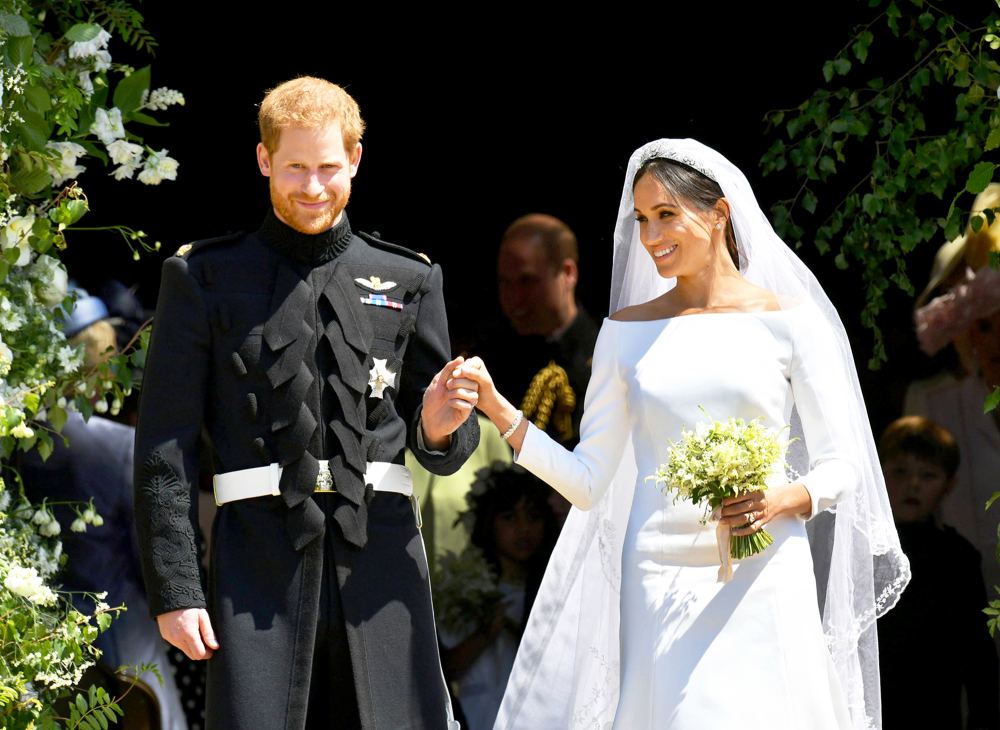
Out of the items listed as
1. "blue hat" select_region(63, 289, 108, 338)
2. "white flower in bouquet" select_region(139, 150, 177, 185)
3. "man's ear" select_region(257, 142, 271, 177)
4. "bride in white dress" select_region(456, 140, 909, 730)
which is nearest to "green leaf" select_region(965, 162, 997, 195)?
"bride in white dress" select_region(456, 140, 909, 730)

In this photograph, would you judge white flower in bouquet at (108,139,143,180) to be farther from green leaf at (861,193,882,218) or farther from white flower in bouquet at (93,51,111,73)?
green leaf at (861,193,882,218)

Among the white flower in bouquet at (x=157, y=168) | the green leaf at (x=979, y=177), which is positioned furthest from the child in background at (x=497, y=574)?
the green leaf at (x=979, y=177)

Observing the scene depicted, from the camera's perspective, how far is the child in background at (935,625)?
17.9ft

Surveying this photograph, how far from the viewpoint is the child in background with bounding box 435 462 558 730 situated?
18.8 ft

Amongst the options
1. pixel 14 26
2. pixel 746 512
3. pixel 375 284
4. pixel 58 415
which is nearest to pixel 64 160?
pixel 14 26

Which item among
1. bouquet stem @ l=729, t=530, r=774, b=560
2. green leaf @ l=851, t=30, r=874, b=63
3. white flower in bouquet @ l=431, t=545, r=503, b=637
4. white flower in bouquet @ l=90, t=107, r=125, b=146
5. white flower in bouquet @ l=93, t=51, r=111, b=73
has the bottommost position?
white flower in bouquet @ l=431, t=545, r=503, b=637

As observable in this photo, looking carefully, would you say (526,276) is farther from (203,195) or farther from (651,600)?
(651,600)

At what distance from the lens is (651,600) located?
3791 mm

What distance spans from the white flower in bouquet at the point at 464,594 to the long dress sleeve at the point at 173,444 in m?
2.31

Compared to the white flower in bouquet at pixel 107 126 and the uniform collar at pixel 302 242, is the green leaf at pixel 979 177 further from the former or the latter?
the white flower in bouquet at pixel 107 126

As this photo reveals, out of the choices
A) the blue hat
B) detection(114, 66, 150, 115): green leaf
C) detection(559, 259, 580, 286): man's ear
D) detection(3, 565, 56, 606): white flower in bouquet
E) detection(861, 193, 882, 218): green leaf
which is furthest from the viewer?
detection(559, 259, 580, 286): man's ear

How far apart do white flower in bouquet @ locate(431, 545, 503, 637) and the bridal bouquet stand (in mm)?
2165

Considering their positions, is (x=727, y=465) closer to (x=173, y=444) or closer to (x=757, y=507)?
(x=757, y=507)

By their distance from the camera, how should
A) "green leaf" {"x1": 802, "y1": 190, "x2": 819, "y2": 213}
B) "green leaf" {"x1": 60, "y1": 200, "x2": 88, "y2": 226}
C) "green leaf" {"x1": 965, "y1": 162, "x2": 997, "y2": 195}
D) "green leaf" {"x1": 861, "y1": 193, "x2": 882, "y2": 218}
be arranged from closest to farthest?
"green leaf" {"x1": 965, "y1": 162, "x2": 997, "y2": 195} < "green leaf" {"x1": 60, "y1": 200, "x2": 88, "y2": 226} < "green leaf" {"x1": 861, "y1": 193, "x2": 882, "y2": 218} < "green leaf" {"x1": 802, "y1": 190, "x2": 819, "y2": 213}
